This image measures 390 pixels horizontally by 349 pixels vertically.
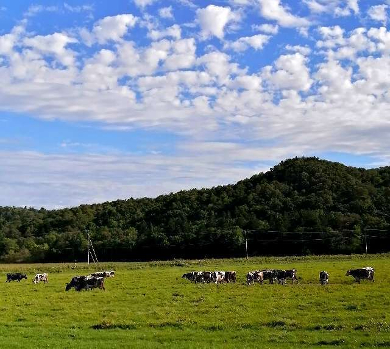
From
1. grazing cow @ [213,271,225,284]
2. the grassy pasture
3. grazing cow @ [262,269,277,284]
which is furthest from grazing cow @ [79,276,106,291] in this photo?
grazing cow @ [262,269,277,284]

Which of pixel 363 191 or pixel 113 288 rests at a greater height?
pixel 363 191

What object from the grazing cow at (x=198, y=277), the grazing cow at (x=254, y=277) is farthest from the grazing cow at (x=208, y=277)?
the grazing cow at (x=254, y=277)

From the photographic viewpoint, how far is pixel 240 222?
105 meters

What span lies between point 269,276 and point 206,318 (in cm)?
1744

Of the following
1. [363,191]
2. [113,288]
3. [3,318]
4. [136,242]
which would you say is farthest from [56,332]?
[363,191]

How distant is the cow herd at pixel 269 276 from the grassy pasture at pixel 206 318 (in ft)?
6.92

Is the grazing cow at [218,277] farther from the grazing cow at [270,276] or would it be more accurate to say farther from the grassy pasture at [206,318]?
the grassy pasture at [206,318]

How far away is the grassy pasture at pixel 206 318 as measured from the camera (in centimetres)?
1766

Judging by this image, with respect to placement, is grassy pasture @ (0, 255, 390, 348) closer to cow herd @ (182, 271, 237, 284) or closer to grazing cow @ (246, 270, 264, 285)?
grazing cow @ (246, 270, 264, 285)

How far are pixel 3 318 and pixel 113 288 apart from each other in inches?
520

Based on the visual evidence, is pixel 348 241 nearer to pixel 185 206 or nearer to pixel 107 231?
pixel 185 206

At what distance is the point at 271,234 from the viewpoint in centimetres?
9825

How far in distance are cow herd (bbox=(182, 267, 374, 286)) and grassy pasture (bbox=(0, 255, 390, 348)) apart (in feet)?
6.92

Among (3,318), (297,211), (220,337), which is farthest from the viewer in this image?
(297,211)
